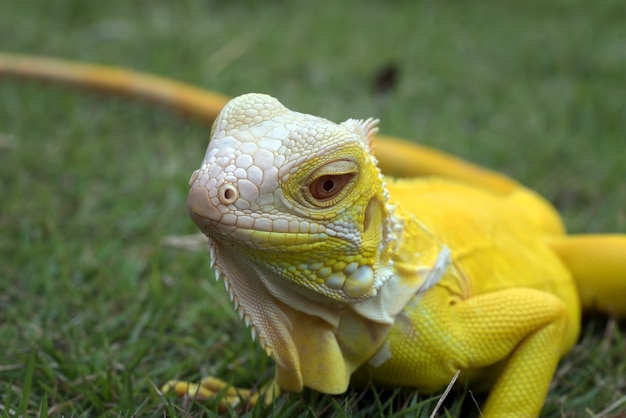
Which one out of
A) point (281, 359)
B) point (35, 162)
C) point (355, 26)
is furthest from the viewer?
point (355, 26)

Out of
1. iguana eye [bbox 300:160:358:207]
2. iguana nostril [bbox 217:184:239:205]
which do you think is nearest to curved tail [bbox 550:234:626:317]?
iguana eye [bbox 300:160:358:207]

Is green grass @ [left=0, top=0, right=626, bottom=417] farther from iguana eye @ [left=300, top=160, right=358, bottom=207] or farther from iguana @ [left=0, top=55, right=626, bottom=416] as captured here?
iguana eye @ [left=300, top=160, right=358, bottom=207]

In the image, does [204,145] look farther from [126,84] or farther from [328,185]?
[328,185]

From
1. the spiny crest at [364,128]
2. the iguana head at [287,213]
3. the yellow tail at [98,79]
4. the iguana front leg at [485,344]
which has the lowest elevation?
the yellow tail at [98,79]

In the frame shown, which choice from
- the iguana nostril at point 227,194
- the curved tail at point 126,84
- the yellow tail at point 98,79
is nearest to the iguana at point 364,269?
the iguana nostril at point 227,194

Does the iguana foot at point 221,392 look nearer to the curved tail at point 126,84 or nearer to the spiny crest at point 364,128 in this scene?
the spiny crest at point 364,128

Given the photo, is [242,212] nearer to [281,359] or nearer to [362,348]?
[281,359]

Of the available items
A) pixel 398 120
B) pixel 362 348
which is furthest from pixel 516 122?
pixel 362 348
